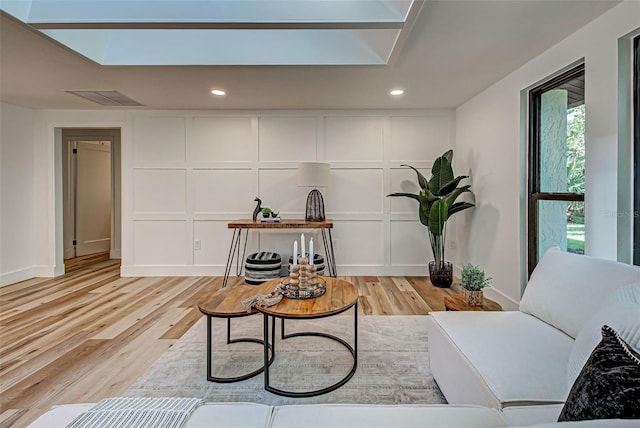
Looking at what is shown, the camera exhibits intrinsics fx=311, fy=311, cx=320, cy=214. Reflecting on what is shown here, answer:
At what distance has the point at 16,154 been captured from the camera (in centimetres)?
415

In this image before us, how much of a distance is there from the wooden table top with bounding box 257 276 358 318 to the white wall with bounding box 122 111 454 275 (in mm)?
2295

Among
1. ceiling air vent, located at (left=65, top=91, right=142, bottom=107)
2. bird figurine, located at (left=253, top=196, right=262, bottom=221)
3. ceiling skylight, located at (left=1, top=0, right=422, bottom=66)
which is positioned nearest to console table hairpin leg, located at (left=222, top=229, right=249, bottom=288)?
bird figurine, located at (left=253, top=196, right=262, bottom=221)

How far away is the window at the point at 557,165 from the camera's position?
2.37 meters

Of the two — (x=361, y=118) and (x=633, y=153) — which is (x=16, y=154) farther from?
(x=633, y=153)

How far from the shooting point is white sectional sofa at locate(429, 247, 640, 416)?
3.59 ft

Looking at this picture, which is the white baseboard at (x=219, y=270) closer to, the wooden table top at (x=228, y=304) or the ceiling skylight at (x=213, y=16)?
the wooden table top at (x=228, y=304)

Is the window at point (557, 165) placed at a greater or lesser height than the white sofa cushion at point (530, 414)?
greater

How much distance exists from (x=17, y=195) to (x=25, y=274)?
3.55ft

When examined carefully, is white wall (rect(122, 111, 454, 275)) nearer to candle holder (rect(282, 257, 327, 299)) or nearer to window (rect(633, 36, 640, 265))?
candle holder (rect(282, 257, 327, 299))

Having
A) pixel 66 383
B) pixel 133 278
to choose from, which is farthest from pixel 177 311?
pixel 133 278

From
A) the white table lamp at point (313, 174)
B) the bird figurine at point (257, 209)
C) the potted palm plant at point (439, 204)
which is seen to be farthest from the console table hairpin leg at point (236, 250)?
the potted palm plant at point (439, 204)

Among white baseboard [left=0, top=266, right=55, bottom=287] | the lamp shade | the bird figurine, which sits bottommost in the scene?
white baseboard [left=0, top=266, right=55, bottom=287]

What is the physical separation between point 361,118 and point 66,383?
13.3 feet

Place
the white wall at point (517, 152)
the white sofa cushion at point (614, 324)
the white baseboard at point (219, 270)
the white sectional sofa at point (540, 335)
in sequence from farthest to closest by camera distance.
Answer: the white baseboard at point (219, 270) < the white wall at point (517, 152) < the white sectional sofa at point (540, 335) < the white sofa cushion at point (614, 324)
